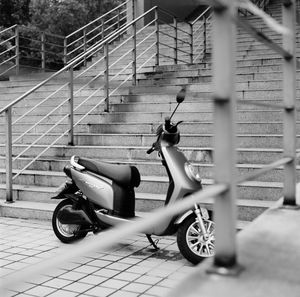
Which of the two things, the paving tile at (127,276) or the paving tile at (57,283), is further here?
the paving tile at (127,276)

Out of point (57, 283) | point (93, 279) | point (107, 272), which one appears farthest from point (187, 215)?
point (57, 283)

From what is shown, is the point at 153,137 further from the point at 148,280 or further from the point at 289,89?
the point at 289,89

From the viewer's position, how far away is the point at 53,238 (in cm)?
459

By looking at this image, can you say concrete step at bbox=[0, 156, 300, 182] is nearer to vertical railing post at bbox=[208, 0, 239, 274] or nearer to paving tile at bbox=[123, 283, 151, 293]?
paving tile at bbox=[123, 283, 151, 293]

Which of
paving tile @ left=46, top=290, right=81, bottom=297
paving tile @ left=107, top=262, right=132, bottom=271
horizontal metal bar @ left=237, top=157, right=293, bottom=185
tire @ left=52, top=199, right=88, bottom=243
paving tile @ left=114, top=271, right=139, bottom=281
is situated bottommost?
paving tile @ left=46, top=290, right=81, bottom=297

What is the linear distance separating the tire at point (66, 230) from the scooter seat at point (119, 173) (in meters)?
0.44

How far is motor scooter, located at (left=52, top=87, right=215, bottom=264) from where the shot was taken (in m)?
3.73

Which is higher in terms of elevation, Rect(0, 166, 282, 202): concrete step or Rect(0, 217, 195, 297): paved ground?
Rect(0, 166, 282, 202): concrete step

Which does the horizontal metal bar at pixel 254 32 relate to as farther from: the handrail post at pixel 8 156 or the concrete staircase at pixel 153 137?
the handrail post at pixel 8 156

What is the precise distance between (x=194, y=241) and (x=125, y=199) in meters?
0.77

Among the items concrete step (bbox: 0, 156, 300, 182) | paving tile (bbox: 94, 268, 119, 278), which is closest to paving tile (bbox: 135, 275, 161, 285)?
paving tile (bbox: 94, 268, 119, 278)

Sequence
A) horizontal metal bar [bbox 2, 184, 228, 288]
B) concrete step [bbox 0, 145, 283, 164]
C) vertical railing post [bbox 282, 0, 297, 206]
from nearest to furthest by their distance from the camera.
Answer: horizontal metal bar [bbox 2, 184, 228, 288] < vertical railing post [bbox 282, 0, 297, 206] < concrete step [bbox 0, 145, 283, 164]

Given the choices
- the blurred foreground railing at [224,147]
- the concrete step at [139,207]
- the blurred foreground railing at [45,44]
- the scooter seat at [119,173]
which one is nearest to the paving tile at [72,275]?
the scooter seat at [119,173]

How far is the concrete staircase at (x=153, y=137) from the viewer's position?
5258 mm
